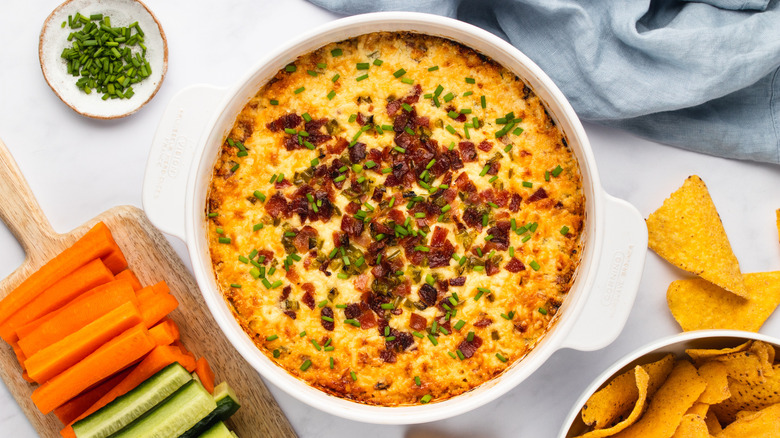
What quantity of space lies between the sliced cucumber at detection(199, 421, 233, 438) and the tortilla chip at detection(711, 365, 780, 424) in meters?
2.30

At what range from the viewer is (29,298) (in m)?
2.91

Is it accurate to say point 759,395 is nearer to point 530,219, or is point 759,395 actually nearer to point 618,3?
point 530,219

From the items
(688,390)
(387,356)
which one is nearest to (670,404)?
(688,390)

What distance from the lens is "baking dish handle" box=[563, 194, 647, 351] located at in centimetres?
258

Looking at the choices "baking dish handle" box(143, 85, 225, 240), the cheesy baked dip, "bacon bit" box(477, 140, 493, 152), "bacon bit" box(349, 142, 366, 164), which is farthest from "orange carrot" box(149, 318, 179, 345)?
"bacon bit" box(477, 140, 493, 152)

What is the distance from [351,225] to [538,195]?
0.79m

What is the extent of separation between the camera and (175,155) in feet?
8.52

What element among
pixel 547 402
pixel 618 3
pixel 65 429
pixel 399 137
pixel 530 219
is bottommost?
pixel 547 402

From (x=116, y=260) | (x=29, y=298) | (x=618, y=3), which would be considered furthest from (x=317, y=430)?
(x=618, y=3)

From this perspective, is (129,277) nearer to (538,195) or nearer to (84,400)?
(84,400)

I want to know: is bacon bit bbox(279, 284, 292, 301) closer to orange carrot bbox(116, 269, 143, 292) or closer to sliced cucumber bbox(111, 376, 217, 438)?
sliced cucumber bbox(111, 376, 217, 438)

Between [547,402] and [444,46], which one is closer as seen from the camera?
[444,46]

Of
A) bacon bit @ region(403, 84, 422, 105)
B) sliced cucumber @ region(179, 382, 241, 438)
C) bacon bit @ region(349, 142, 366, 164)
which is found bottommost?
sliced cucumber @ region(179, 382, 241, 438)

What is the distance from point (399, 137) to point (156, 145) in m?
0.98
